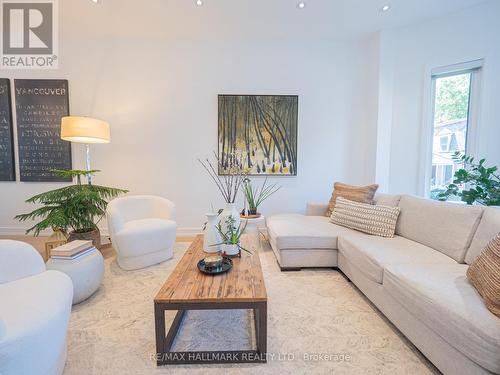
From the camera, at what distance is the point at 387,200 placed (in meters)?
2.50

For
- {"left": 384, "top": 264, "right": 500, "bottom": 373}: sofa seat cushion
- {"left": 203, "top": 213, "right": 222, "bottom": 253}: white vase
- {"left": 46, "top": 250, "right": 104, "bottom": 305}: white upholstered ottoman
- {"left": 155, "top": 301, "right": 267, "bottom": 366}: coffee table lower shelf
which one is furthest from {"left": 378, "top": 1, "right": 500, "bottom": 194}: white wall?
{"left": 46, "top": 250, "right": 104, "bottom": 305}: white upholstered ottoman

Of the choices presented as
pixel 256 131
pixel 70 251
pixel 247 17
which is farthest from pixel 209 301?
pixel 247 17

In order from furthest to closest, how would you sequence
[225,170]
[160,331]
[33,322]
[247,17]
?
[225,170], [247,17], [160,331], [33,322]

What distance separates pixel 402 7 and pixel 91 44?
397 centimetres

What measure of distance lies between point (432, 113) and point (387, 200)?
1525 millimetres

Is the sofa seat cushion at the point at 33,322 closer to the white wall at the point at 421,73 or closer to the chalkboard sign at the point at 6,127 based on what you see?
the chalkboard sign at the point at 6,127

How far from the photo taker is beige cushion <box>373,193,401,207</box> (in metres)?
2.42

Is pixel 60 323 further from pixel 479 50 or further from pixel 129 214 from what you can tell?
pixel 479 50

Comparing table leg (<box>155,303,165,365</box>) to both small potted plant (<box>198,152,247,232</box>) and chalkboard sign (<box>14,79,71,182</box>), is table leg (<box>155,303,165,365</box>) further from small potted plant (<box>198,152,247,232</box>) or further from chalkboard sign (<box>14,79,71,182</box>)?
chalkboard sign (<box>14,79,71,182</box>)

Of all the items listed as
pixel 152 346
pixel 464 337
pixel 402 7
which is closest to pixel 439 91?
pixel 402 7

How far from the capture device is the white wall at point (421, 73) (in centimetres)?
262

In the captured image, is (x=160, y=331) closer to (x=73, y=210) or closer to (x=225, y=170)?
(x=73, y=210)

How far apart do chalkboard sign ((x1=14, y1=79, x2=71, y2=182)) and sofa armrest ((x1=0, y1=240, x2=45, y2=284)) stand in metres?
2.52

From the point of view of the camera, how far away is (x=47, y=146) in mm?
3387
